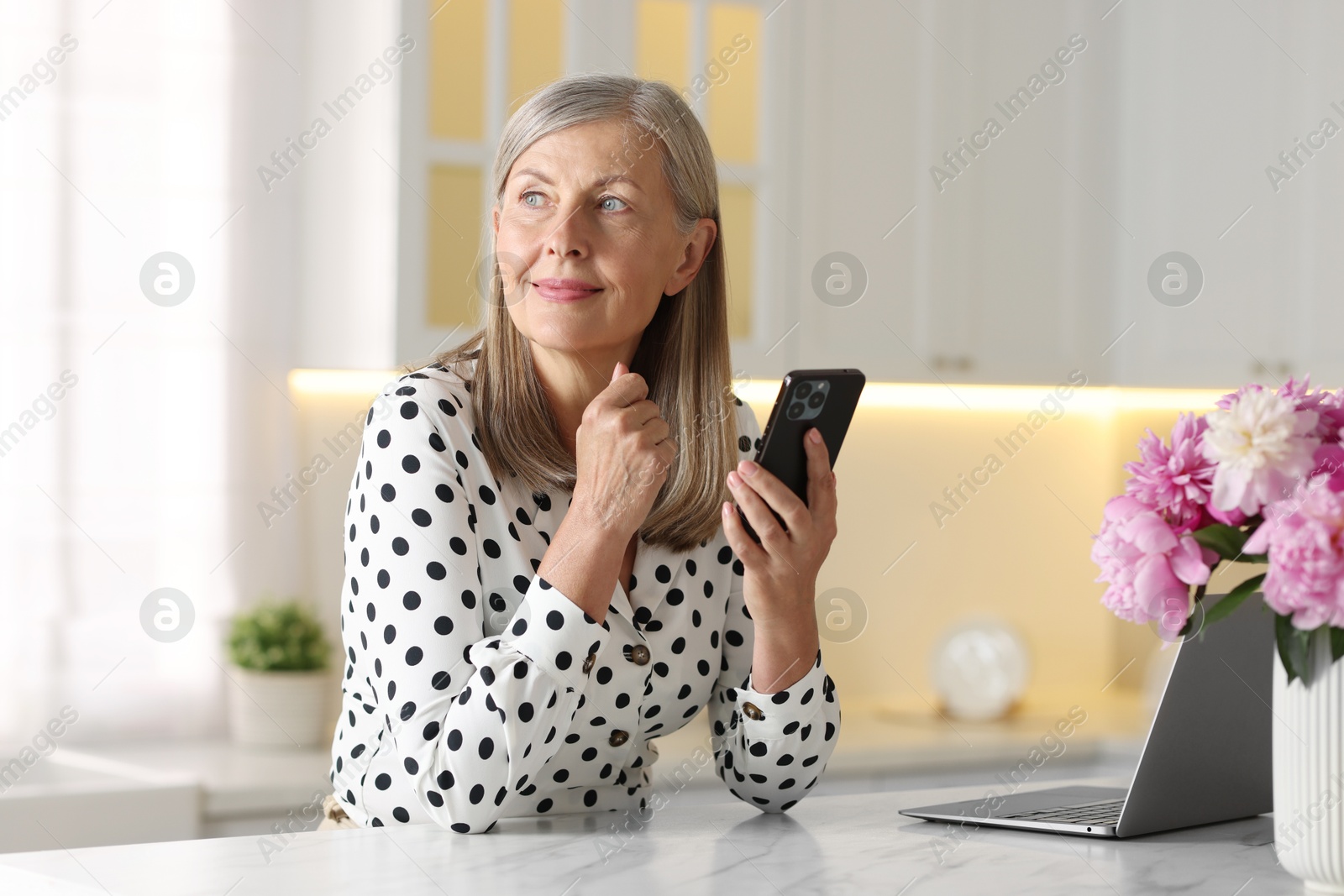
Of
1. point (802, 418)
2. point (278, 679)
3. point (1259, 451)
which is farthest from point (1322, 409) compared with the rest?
point (278, 679)

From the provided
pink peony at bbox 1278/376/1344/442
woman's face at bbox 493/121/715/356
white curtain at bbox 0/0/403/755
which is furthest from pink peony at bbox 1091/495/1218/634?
white curtain at bbox 0/0/403/755

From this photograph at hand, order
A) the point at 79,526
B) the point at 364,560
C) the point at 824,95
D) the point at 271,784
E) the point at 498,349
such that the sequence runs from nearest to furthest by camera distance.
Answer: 1. the point at 364,560
2. the point at 498,349
3. the point at 271,784
4. the point at 79,526
5. the point at 824,95

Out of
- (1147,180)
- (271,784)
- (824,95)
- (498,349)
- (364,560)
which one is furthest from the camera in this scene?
(1147,180)

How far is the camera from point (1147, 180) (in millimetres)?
2998

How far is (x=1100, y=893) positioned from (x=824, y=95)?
209 centimetres

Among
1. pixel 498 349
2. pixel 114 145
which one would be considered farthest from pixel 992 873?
pixel 114 145

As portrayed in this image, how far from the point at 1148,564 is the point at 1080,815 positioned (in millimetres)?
315

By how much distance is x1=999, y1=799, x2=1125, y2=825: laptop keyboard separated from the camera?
1019 millimetres

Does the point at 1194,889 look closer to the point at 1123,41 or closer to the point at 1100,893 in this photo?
the point at 1100,893

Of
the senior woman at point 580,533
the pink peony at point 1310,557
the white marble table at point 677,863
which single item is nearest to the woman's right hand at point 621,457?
the senior woman at point 580,533

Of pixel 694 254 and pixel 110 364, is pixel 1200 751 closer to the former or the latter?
pixel 694 254

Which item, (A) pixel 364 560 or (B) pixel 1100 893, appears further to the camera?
(A) pixel 364 560

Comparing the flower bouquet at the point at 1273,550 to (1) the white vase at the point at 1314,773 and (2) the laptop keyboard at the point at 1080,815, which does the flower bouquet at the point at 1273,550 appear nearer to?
(1) the white vase at the point at 1314,773

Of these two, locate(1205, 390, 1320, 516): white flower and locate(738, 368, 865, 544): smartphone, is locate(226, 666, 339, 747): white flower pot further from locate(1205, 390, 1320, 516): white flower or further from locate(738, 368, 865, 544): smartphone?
locate(1205, 390, 1320, 516): white flower
